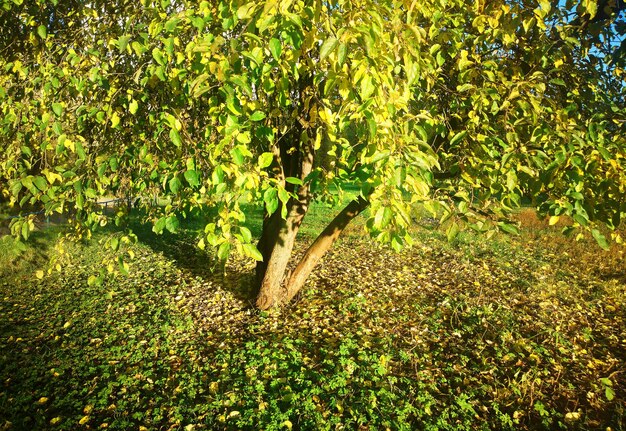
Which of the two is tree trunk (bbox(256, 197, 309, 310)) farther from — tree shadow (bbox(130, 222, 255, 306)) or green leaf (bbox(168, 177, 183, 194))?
green leaf (bbox(168, 177, 183, 194))

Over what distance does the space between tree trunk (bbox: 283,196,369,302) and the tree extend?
471mm

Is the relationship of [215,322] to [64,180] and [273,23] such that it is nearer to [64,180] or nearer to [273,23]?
[64,180]

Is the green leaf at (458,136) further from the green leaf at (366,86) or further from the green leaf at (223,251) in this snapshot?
the green leaf at (223,251)

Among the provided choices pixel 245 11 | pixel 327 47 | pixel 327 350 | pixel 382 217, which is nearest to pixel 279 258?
pixel 327 350

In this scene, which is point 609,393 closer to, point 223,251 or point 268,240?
point 223,251

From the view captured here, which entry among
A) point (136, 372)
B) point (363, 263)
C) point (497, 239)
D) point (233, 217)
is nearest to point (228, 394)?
point (136, 372)

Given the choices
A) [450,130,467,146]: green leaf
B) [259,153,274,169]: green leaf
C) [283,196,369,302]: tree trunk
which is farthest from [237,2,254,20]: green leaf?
[283,196,369,302]: tree trunk

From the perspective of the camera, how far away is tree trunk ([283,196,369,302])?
5.51 m

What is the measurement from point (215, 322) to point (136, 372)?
1.47 metres

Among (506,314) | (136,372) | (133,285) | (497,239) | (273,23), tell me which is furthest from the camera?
(497,239)

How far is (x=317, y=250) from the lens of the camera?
578 cm

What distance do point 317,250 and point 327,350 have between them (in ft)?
5.57

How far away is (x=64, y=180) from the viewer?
3111mm

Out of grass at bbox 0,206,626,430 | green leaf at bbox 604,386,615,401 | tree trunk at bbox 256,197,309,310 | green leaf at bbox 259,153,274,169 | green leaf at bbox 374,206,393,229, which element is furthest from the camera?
tree trunk at bbox 256,197,309,310
